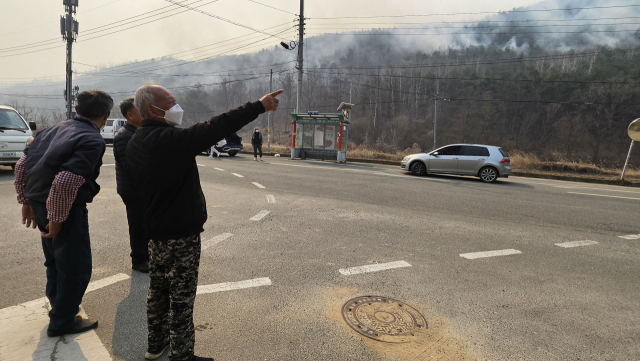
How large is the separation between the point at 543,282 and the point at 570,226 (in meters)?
3.37

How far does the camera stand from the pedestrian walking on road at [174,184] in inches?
80.0

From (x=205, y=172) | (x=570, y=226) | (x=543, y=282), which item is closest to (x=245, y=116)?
(x=543, y=282)

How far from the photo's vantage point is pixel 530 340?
9.25 feet

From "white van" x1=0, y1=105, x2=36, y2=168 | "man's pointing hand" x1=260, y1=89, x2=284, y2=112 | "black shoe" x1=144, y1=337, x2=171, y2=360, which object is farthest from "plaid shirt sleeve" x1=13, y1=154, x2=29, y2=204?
"white van" x1=0, y1=105, x2=36, y2=168

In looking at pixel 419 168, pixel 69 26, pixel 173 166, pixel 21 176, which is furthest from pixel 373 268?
pixel 69 26

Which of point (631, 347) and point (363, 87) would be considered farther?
point (363, 87)

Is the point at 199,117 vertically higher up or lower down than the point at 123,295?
higher up

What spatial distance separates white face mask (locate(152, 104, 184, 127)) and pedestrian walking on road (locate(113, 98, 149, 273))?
1062 millimetres

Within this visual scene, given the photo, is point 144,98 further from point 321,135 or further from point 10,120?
point 321,135

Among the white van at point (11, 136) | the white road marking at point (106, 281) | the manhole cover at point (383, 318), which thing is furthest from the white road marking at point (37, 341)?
the white van at point (11, 136)

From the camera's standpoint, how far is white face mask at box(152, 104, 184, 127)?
2.12 m

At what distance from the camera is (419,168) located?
47.8 ft

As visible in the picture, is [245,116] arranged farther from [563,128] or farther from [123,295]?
[563,128]

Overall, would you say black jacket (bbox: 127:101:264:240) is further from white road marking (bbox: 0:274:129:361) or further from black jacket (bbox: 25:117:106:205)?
white road marking (bbox: 0:274:129:361)
